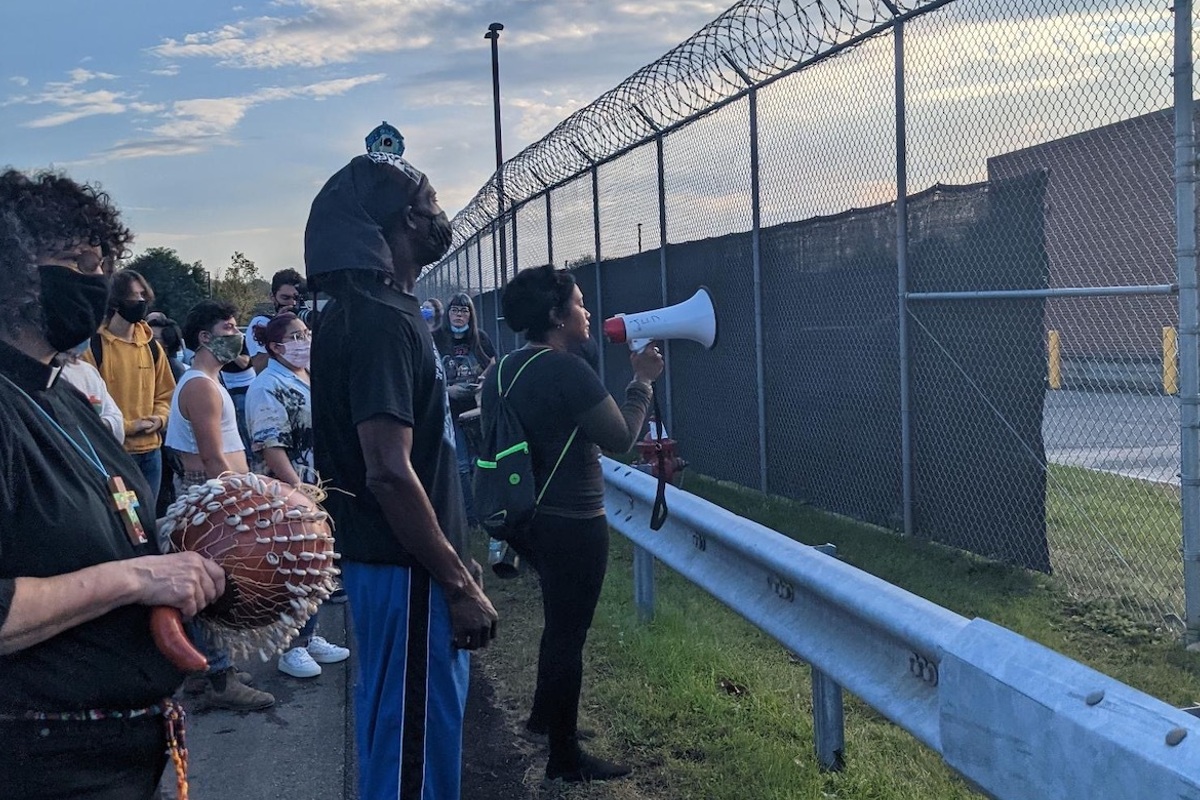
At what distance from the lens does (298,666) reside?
604 cm

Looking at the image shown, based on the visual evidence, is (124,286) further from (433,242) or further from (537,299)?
(433,242)

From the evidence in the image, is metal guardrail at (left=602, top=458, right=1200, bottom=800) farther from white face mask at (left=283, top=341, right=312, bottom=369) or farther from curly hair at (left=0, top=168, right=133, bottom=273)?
white face mask at (left=283, top=341, right=312, bottom=369)

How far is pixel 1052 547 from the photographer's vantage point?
23.2ft

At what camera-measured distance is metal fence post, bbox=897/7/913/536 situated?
711 centimetres

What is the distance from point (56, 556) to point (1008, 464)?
567cm

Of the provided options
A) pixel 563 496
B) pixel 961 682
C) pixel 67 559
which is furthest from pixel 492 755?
pixel 67 559

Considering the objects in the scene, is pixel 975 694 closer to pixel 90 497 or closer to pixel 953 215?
pixel 90 497

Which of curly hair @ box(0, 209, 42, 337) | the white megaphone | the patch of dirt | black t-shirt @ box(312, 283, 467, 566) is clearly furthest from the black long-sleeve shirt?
the white megaphone

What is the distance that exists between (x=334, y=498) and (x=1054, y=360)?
469 cm

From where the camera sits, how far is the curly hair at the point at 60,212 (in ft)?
7.27

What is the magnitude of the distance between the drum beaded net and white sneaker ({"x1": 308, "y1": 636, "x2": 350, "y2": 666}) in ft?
13.3

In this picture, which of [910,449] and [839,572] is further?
[910,449]

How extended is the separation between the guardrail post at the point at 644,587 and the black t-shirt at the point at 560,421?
5.35 feet

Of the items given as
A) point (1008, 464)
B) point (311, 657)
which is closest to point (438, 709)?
point (311, 657)
